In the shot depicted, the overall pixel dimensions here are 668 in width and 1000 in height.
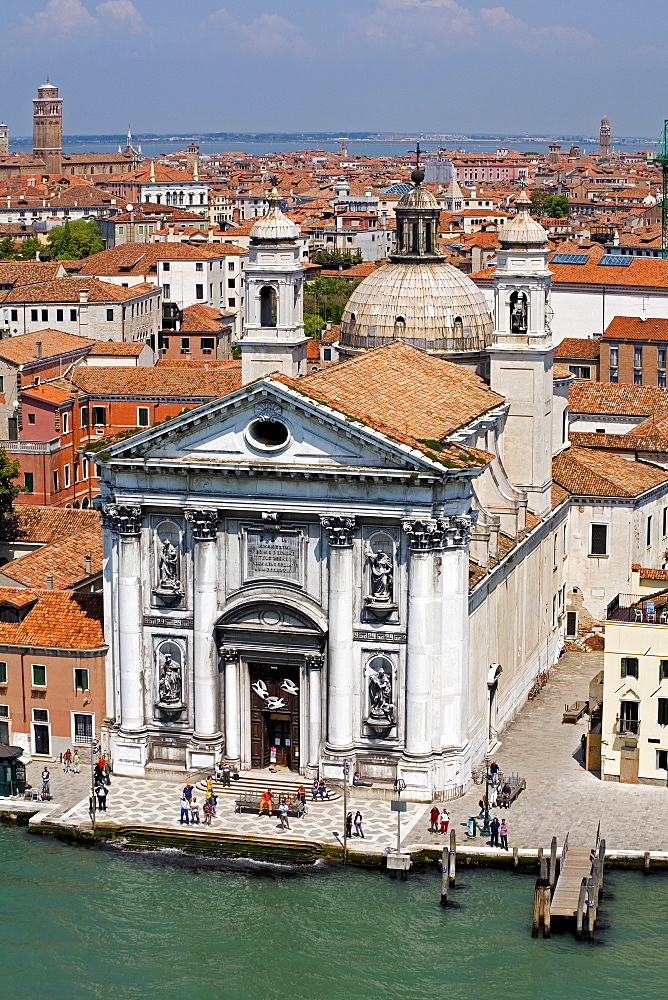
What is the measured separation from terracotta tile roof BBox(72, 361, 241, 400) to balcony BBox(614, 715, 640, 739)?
29245 mm

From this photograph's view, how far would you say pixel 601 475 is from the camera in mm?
50906

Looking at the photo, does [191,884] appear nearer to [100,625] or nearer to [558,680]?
[100,625]

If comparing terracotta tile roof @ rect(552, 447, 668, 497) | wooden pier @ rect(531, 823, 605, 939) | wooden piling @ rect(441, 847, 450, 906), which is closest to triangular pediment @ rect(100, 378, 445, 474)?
wooden piling @ rect(441, 847, 450, 906)

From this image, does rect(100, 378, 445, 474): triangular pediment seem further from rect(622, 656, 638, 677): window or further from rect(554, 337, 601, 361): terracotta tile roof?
rect(554, 337, 601, 361): terracotta tile roof

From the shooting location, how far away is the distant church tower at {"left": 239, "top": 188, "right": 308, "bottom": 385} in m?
43.4

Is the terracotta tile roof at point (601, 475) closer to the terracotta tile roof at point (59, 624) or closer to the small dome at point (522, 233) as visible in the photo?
the small dome at point (522, 233)

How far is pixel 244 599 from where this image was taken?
38062mm

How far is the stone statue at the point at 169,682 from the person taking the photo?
3897 cm

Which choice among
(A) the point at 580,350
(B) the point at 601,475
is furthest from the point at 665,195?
(B) the point at 601,475

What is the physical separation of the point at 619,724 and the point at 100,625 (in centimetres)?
1078

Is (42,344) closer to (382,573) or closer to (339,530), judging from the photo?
(339,530)

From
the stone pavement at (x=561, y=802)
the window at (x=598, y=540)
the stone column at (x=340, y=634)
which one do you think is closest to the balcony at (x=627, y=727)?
the stone pavement at (x=561, y=802)

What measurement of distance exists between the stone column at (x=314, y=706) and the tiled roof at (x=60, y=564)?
7902 mm

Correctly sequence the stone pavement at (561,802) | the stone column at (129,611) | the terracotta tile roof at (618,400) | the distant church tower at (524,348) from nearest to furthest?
the stone pavement at (561,802), the stone column at (129,611), the distant church tower at (524,348), the terracotta tile roof at (618,400)
